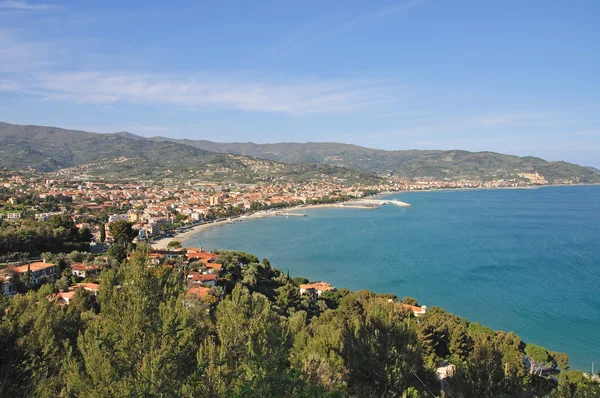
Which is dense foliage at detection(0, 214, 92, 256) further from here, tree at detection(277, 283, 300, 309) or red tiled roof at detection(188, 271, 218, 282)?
tree at detection(277, 283, 300, 309)

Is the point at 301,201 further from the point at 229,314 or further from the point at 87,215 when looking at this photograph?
the point at 229,314

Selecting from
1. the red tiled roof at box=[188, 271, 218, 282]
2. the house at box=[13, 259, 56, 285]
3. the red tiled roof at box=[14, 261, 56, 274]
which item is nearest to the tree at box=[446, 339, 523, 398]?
the red tiled roof at box=[188, 271, 218, 282]

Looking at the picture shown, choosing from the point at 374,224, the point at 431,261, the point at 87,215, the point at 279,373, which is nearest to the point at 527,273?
the point at 431,261

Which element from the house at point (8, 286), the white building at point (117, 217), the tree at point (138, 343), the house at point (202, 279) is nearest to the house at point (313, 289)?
the house at point (202, 279)

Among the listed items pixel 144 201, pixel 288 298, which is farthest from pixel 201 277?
pixel 144 201

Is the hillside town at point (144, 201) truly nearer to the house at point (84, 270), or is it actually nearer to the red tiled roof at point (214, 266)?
the house at point (84, 270)

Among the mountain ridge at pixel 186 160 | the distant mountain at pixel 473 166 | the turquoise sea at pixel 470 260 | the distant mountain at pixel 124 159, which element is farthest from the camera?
the distant mountain at pixel 473 166
